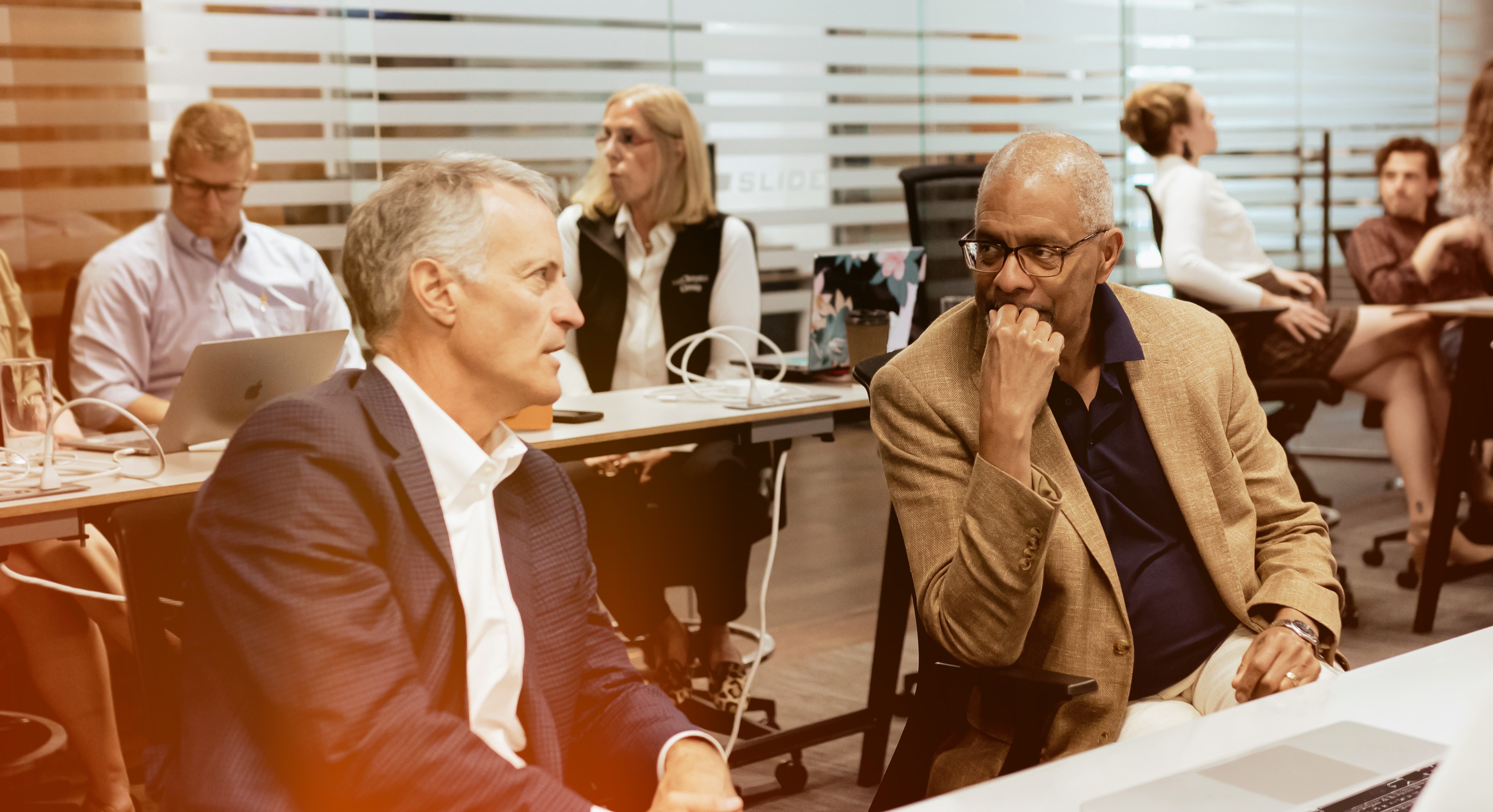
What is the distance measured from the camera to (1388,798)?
106 centimetres

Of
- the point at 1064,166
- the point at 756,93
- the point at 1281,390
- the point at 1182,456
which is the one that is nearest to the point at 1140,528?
the point at 1182,456

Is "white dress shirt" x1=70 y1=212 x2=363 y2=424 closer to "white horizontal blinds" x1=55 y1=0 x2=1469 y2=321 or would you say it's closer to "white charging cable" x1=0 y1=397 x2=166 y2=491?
"white charging cable" x1=0 y1=397 x2=166 y2=491

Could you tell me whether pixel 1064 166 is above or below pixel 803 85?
below

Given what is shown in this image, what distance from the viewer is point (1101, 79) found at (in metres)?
7.13

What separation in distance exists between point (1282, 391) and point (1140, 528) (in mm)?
2787

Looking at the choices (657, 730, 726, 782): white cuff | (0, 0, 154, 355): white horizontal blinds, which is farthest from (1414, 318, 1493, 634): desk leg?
(0, 0, 154, 355): white horizontal blinds

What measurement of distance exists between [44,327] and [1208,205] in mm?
3904

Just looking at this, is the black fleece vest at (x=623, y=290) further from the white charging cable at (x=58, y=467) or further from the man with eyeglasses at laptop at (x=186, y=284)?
the white charging cable at (x=58, y=467)

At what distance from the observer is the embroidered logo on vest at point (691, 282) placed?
373cm

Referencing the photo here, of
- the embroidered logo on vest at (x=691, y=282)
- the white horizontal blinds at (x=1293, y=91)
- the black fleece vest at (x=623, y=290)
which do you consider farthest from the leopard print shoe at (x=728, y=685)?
the white horizontal blinds at (x=1293, y=91)

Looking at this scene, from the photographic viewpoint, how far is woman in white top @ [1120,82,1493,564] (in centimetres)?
443

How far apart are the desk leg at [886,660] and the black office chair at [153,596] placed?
1.41 meters

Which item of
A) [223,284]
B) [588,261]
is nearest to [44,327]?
[223,284]

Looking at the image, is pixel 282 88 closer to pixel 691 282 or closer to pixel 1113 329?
pixel 691 282
